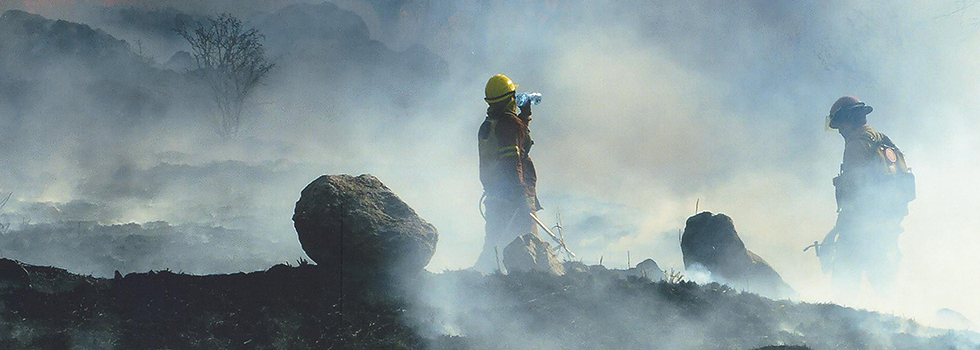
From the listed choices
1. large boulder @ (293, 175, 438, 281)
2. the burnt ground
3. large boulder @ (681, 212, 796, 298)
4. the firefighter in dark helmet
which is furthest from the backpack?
large boulder @ (293, 175, 438, 281)

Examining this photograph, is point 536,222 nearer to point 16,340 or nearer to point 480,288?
point 480,288

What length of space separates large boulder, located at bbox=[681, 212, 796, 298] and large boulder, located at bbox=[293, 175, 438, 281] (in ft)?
16.9

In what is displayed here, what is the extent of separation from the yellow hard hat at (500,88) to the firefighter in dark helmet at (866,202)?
204 inches

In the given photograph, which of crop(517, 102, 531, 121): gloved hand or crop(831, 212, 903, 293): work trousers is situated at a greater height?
crop(517, 102, 531, 121): gloved hand

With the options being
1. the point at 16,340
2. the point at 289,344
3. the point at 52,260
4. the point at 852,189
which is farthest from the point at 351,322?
the point at 52,260

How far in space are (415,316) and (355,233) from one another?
1.07 metres

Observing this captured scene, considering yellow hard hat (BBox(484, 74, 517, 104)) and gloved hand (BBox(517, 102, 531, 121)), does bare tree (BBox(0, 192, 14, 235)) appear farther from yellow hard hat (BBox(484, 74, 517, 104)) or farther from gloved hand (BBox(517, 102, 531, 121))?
gloved hand (BBox(517, 102, 531, 121))

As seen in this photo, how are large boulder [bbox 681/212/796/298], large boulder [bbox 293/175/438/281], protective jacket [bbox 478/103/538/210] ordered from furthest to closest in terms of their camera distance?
large boulder [bbox 681/212/796/298], protective jacket [bbox 478/103/538/210], large boulder [bbox 293/175/438/281]

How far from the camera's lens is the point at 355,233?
8305mm

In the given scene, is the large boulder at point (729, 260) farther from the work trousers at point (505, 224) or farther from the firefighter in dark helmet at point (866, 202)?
the work trousers at point (505, 224)

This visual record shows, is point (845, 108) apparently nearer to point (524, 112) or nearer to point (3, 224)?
A: point (524, 112)

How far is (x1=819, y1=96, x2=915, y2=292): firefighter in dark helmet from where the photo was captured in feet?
41.4

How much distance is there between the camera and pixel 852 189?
12641 mm

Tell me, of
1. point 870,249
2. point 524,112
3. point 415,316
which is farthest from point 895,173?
point 415,316
